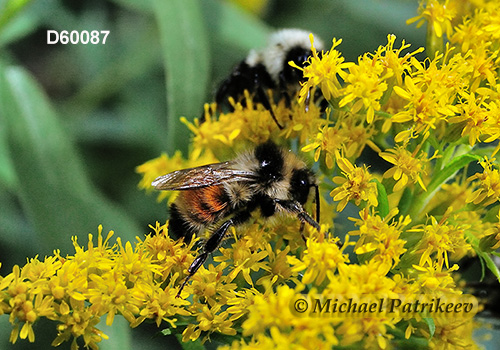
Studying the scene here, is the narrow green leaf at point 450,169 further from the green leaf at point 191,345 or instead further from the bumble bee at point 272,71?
the green leaf at point 191,345

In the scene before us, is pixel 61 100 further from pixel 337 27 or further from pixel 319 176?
pixel 319 176

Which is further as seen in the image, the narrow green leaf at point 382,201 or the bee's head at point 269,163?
the bee's head at point 269,163

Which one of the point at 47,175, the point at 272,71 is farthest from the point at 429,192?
the point at 47,175

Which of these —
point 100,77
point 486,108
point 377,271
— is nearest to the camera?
point 377,271

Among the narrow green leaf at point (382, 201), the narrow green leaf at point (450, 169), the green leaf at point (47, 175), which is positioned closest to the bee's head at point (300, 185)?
the narrow green leaf at point (382, 201)

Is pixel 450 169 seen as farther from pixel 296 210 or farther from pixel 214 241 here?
pixel 214 241

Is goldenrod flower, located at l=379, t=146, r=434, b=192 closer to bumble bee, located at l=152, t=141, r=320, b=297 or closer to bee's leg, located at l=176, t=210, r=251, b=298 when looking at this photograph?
bumble bee, located at l=152, t=141, r=320, b=297

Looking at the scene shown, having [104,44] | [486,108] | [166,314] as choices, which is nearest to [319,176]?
[486,108]
